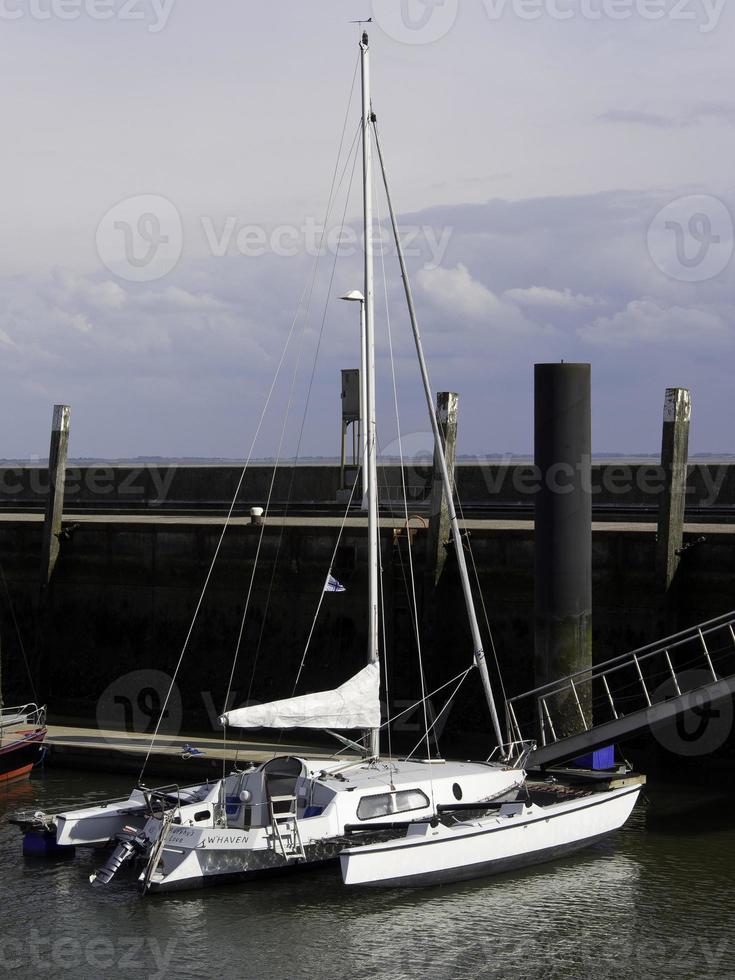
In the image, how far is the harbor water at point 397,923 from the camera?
13680 millimetres

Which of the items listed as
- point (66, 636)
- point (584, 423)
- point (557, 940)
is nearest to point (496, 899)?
point (557, 940)

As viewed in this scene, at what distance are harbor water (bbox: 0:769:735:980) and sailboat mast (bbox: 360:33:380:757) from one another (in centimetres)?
298

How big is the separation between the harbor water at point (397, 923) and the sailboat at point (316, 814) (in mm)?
327

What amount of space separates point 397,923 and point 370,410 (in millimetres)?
7201

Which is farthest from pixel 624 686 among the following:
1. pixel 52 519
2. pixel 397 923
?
pixel 52 519

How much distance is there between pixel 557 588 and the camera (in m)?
18.6

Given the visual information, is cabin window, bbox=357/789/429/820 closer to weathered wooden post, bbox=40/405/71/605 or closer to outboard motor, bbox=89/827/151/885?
outboard motor, bbox=89/827/151/885

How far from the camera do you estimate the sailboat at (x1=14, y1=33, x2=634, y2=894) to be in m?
15.6

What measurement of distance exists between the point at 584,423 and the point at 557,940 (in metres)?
7.58

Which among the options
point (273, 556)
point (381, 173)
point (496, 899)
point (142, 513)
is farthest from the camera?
point (142, 513)

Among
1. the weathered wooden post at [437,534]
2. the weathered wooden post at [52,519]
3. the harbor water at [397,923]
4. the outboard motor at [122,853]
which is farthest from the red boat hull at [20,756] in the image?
the weathered wooden post at [437,534]

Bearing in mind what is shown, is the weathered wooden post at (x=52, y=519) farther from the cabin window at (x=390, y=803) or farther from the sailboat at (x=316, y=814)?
the cabin window at (x=390, y=803)

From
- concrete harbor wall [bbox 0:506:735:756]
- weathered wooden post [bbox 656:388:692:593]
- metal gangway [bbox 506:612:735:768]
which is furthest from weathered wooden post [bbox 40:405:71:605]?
weathered wooden post [bbox 656:388:692:593]

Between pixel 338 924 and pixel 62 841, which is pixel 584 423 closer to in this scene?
pixel 338 924
